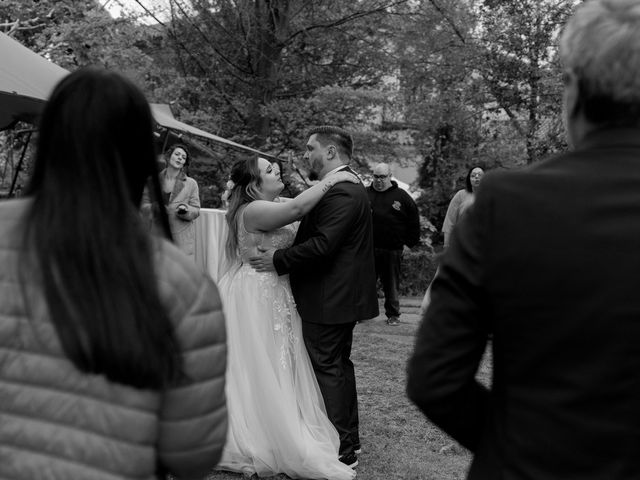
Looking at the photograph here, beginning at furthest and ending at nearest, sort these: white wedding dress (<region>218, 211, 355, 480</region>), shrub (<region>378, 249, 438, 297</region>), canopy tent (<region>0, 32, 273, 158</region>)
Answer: shrub (<region>378, 249, 438, 297</region>) → canopy tent (<region>0, 32, 273, 158</region>) → white wedding dress (<region>218, 211, 355, 480</region>)

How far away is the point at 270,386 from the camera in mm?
4672

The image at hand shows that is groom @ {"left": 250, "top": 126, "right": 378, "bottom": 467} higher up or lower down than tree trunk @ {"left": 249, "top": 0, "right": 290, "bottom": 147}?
lower down

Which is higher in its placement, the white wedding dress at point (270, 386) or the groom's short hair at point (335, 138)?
the groom's short hair at point (335, 138)

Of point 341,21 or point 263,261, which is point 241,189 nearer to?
point 263,261

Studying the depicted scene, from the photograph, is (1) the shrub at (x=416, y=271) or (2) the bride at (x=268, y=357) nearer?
(2) the bride at (x=268, y=357)

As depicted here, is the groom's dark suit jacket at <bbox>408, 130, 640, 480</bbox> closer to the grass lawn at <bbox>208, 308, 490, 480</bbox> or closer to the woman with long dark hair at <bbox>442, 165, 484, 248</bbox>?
the grass lawn at <bbox>208, 308, 490, 480</bbox>

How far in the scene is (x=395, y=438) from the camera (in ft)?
17.8

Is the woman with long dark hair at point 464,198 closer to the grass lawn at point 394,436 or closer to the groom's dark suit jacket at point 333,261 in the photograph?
the grass lawn at point 394,436

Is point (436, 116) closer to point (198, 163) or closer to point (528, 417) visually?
point (198, 163)

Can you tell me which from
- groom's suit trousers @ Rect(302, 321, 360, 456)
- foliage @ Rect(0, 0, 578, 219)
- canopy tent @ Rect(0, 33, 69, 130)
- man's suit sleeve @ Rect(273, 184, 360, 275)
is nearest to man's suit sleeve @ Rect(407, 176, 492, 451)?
man's suit sleeve @ Rect(273, 184, 360, 275)

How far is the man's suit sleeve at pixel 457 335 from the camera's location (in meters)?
1.54

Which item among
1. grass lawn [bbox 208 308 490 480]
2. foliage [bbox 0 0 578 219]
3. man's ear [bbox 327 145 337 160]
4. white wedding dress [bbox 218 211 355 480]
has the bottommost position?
grass lawn [bbox 208 308 490 480]

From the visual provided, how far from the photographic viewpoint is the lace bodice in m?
4.80

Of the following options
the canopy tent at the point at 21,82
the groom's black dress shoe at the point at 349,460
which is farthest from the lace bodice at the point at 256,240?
the groom's black dress shoe at the point at 349,460
